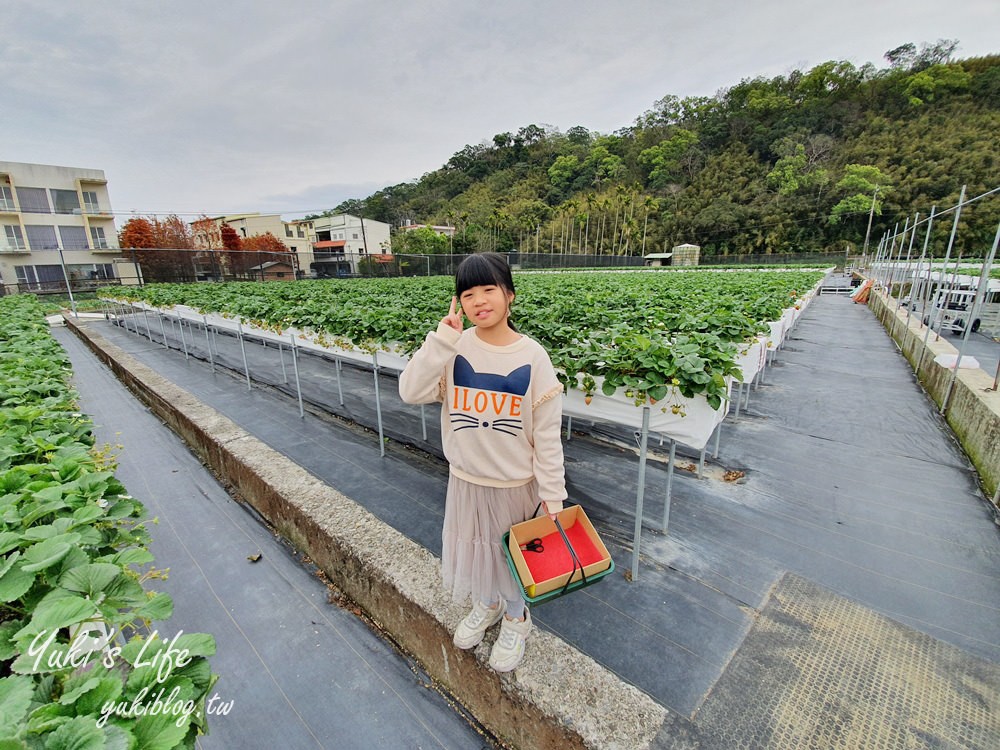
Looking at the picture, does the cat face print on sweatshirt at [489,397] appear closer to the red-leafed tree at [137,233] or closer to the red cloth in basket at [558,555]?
the red cloth in basket at [558,555]

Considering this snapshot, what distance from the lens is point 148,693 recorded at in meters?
0.82

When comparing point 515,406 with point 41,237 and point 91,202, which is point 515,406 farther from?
point 91,202

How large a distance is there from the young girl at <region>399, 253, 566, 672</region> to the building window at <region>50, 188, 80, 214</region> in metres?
41.0

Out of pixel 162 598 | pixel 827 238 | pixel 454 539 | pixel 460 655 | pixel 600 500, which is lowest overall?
pixel 600 500

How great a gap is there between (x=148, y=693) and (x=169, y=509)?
114 inches

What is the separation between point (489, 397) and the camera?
5.08ft

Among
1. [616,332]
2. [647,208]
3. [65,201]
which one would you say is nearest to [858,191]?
[647,208]

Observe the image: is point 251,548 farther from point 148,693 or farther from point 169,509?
point 148,693

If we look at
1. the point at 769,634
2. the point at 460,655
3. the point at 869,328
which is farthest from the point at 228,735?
the point at 869,328

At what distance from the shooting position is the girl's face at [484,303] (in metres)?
1.48

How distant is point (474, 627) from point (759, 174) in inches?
3159

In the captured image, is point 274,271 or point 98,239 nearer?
point 274,271

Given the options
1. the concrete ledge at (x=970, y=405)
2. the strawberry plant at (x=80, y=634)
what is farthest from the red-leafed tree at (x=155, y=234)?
the concrete ledge at (x=970, y=405)

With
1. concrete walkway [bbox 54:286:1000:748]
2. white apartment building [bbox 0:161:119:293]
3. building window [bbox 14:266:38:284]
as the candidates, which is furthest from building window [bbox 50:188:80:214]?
concrete walkway [bbox 54:286:1000:748]
